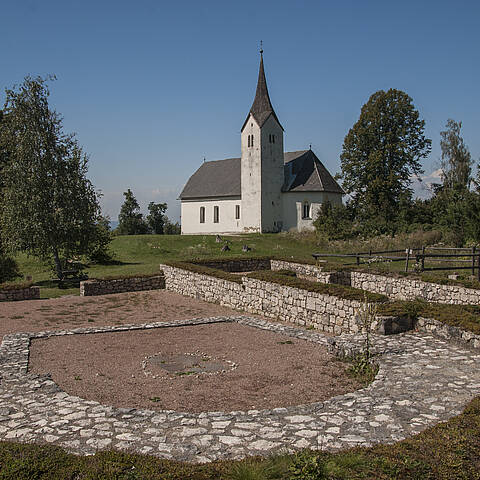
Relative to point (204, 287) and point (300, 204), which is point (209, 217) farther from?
point (204, 287)

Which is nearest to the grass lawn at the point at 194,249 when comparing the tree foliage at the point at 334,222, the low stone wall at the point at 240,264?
the tree foliage at the point at 334,222

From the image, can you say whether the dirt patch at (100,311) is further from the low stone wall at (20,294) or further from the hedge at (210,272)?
the hedge at (210,272)

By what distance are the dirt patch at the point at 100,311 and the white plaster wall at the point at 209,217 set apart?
98.4 ft

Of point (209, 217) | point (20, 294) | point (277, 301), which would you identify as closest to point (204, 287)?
point (277, 301)

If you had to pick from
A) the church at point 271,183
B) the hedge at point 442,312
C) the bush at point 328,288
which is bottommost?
the hedge at point 442,312

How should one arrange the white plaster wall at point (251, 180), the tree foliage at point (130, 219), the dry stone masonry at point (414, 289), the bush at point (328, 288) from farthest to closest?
the tree foliage at point (130, 219)
the white plaster wall at point (251, 180)
the dry stone masonry at point (414, 289)
the bush at point (328, 288)

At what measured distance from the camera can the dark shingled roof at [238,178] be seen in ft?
150

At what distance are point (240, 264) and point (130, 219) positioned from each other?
41360mm

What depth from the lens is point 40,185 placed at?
21047 millimetres

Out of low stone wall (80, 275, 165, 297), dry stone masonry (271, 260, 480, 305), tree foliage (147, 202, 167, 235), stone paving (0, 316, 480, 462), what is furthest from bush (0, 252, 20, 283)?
tree foliage (147, 202, 167, 235)

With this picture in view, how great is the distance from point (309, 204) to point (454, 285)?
106 ft

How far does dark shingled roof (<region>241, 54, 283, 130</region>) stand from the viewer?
45656mm

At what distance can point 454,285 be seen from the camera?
13734mm

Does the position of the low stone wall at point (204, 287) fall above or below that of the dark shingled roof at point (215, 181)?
below
